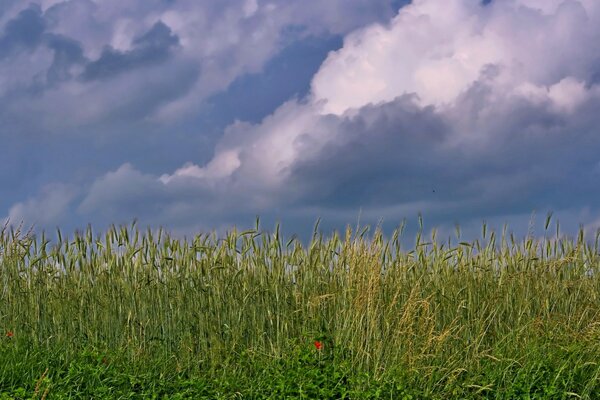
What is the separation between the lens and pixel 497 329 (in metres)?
7.19

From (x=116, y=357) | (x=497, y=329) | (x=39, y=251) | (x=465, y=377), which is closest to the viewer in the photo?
(x=465, y=377)

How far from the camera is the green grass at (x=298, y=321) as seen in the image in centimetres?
593

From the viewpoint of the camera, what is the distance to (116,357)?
6.58 metres

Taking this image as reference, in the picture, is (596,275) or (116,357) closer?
(116,357)

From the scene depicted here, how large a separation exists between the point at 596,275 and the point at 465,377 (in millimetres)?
2921

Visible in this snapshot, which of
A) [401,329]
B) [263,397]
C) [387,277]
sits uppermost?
[387,277]

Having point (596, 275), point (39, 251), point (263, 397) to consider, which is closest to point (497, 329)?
point (596, 275)

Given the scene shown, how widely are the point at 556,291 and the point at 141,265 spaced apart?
4363 millimetres

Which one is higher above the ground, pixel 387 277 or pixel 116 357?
pixel 387 277

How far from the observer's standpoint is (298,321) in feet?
22.6

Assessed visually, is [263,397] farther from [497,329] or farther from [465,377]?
[497,329]

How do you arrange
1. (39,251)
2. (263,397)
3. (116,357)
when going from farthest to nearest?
(39,251) → (116,357) → (263,397)

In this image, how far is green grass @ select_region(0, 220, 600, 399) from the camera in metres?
5.93

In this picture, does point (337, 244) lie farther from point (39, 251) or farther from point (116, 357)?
point (39, 251)
